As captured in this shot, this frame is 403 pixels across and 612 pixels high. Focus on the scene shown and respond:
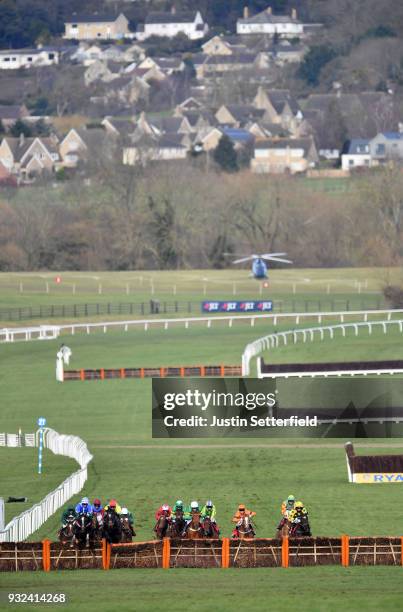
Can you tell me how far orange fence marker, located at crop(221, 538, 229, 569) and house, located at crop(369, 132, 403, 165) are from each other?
141 m

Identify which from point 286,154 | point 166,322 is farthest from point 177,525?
point 286,154

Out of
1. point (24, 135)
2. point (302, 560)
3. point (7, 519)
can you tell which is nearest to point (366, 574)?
point (302, 560)

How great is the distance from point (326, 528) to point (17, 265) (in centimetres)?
8677

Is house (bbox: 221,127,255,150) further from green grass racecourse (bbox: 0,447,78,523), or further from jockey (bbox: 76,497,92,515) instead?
jockey (bbox: 76,497,92,515)

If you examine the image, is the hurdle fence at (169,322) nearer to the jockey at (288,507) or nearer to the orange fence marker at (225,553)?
the jockey at (288,507)

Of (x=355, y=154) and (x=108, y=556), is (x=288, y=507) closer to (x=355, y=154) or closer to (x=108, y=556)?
(x=108, y=556)

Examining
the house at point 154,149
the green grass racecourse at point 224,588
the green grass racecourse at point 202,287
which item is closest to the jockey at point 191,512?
the green grass racecourse at point 224,588

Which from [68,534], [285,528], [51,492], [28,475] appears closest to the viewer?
[68,534]

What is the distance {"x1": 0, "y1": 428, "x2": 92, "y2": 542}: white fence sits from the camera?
1307 inches

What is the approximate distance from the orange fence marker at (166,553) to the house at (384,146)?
14119cm

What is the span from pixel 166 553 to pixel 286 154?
5769 inches

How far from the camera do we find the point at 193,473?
43.8m

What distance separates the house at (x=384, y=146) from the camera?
174375mm

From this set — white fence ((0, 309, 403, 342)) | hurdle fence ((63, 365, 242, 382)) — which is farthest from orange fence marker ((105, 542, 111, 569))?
white fence ((0, 309, 403, 342))
